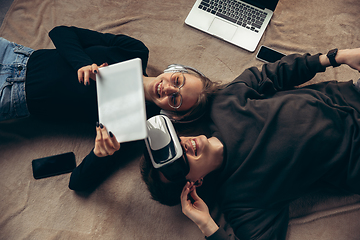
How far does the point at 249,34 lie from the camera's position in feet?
4.28

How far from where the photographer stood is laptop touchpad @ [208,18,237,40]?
1311mm

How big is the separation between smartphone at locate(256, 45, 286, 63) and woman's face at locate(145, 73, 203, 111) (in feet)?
1.61

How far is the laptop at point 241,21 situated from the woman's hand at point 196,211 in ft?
2.93

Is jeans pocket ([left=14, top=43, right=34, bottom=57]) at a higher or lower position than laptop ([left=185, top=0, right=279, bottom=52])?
lower

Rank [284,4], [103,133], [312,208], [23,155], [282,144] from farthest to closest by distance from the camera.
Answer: [284,4] → [23,155] → [312,208] → [282,144] → [103,133]

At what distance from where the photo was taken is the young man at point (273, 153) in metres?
0.96

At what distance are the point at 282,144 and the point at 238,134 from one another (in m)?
0.20

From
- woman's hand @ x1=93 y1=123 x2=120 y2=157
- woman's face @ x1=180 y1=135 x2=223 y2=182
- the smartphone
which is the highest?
the smartphone

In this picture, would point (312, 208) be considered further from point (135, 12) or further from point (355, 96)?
point (135, 12)

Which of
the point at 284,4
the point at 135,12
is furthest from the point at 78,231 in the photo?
the point at 284,4

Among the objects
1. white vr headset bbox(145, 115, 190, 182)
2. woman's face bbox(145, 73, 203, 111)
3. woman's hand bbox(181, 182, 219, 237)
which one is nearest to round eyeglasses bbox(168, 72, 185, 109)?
woman's face bbox(145, 73, 203, 111)

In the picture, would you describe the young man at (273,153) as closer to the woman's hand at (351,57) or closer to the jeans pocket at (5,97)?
the woman's hand at (351,57)

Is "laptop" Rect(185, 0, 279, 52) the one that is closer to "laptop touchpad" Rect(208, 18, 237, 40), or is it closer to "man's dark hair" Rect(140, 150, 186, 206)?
"laptop touchpad" Rect(208, 18, 237, 40)

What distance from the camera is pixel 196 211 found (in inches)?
39.9
